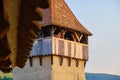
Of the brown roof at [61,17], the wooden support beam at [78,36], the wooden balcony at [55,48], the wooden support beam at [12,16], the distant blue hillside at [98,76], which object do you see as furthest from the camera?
the distant blue hillside at [98,76]

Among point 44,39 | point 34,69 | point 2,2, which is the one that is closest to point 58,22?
point 44,39

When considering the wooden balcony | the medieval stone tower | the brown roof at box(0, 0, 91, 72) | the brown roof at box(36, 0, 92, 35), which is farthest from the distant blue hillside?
the brown roof at box(0, 0, 91, 72)

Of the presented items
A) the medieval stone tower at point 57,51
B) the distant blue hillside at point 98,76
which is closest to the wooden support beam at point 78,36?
the medieval stone tower at point 57,51

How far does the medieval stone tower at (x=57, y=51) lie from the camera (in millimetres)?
23078

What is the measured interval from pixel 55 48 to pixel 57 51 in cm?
21

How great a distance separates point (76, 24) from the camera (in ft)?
83.7

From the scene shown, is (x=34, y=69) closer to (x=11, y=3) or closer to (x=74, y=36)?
(x=74, y=36)

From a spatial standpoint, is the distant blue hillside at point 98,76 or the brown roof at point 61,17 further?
the distant blue hillside at point 98,76

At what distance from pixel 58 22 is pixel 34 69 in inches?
117

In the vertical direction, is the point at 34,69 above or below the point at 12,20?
below

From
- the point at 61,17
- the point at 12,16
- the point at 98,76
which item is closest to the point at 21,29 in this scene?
the point at 12,16

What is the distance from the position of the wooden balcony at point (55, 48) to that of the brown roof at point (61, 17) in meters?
0.97

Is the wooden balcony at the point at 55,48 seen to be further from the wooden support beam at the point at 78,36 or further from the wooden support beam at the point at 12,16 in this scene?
the wooden support beam at the point at 12,16

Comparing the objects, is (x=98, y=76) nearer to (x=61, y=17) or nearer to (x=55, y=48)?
(x=61, y=17)
